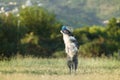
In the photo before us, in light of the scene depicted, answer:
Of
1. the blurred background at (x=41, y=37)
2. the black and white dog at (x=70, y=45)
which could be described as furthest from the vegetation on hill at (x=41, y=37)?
the black and white dog at (x=70, y=45)

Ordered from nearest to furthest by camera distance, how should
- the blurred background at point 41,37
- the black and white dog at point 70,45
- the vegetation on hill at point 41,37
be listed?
the black and white dog at point 70,45 → the blurred background at point 41,37 → the vegetation on hill at point 41,37

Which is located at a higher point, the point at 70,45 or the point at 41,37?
the point at 70,45

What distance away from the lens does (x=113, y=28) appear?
66312 millimetres

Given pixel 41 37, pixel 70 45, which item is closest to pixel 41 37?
pixel 41 37

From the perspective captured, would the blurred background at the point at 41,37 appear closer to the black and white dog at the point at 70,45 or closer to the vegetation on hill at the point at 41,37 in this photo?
the vegetation on hill at the point at 41,37

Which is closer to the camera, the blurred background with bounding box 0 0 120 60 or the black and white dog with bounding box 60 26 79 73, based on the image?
the black and white dog with bounding box 60 26 79 73

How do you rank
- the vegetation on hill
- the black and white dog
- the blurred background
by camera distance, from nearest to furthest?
the black and white dog < the blurred background < the vegetation on hill

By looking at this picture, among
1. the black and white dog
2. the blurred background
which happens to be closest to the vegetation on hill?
the blurred background

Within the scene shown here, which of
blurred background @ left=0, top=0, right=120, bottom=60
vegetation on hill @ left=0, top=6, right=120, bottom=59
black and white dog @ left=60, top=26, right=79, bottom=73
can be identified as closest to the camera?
black and white dog @ left=60, top=26, right=79, bottom=73

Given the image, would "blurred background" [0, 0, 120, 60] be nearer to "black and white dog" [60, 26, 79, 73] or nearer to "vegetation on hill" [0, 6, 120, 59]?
"vegetation on hill" [0, 6, 120, 59]

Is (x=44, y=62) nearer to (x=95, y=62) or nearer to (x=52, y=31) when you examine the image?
(x=95, y=62)

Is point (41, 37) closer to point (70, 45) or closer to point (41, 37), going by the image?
point (41, 37)

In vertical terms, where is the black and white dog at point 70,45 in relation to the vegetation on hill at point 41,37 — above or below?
above

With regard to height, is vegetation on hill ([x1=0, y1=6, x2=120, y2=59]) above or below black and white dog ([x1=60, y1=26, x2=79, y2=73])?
below
